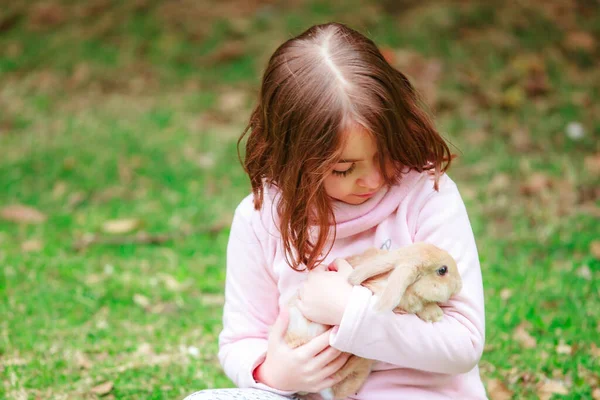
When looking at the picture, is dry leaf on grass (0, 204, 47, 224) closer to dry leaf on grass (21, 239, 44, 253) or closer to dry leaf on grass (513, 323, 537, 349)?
dry leaf on grass (21, 239, 44, 253)

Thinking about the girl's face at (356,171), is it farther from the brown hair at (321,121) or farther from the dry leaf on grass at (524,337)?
the dry leaf on grass at (524,337)

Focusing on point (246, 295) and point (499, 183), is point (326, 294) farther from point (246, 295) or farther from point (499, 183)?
point (499, 183)

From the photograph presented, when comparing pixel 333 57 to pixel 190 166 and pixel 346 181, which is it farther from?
pixel 190 166

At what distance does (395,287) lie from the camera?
181cm

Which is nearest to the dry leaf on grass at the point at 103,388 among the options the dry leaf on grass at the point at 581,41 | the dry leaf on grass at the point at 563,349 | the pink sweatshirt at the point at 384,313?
the pink sweatshirt at the point at 384,313

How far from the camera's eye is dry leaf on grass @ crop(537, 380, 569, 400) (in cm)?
281

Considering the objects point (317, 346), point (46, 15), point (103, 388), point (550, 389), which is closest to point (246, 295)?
point (317, 346)

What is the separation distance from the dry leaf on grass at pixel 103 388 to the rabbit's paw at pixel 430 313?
1474 mm

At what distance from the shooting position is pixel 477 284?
6.68 feet

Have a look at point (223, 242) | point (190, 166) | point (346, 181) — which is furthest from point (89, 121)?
point (346, 181)

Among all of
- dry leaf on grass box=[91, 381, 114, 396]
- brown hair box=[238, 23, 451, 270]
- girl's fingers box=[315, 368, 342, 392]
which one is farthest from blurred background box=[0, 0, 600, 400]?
girl's fingers box=[315, 368, 342, 392]

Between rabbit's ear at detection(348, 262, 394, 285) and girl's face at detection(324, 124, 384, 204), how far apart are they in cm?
22

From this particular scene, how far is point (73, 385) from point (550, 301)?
7.16 ft

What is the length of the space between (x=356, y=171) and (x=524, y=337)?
64.1 inches
